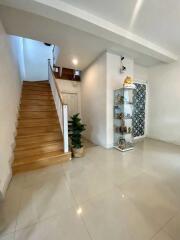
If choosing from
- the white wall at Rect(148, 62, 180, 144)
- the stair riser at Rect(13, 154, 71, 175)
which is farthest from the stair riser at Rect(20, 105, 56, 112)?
the white wall at Rect(148, 62, 180, 144)

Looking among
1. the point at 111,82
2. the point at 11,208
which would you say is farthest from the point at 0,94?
the point at 111,82

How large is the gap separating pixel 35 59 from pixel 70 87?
2553 mm

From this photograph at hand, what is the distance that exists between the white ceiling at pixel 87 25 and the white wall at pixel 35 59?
3122 millimetres

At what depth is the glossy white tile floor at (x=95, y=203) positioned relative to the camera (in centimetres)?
127

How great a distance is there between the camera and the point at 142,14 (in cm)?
212

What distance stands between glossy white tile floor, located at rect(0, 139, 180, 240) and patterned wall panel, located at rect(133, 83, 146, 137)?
6.61ft

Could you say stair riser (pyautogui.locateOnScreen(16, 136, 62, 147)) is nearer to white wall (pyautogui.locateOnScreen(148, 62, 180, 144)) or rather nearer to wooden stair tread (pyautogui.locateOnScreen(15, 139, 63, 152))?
wooden stair tread (pyautogui.locateOnScreen(15, 139, 63, 152))

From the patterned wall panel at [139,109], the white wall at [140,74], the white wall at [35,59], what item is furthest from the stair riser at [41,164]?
the white wall at [35,59]

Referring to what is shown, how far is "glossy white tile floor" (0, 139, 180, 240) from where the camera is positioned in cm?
127

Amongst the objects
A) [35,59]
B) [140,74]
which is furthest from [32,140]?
[35,59]

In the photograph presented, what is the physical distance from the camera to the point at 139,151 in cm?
348

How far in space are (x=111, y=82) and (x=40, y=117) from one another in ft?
7.91

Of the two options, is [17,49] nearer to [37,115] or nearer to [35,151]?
[37,115]

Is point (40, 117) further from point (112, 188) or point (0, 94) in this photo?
point (112, 188)
